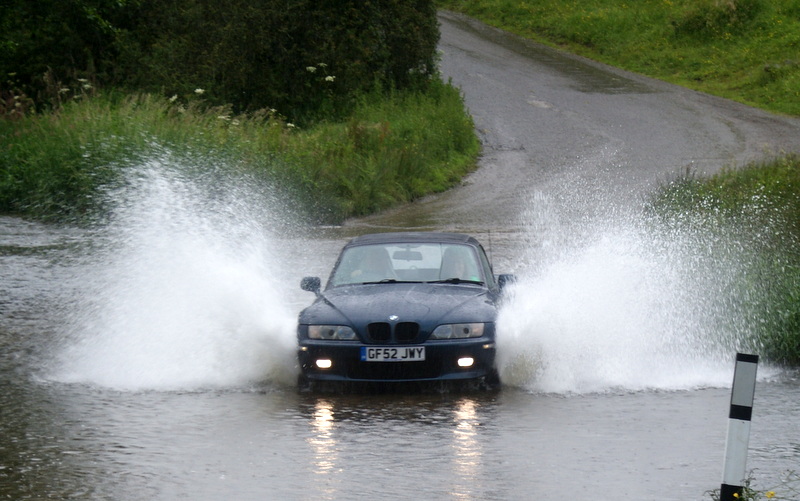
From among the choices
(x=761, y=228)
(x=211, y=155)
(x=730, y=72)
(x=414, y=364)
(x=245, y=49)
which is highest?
(x=730, y=72)

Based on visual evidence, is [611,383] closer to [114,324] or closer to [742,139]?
[114,324]

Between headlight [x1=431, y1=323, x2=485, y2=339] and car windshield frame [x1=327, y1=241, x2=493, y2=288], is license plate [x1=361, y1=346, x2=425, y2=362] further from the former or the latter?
car windshield frame [x1=327, y1=241, x2=493, y2=288]

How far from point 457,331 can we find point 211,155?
47.9 ft

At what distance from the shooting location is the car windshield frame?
1160 centimetres

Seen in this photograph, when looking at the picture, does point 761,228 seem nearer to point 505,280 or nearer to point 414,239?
point 505,280

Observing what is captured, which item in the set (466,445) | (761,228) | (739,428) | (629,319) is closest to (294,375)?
(466,445)

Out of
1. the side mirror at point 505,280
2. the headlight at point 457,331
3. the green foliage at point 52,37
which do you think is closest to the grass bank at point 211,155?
the green foliage at point 52,37

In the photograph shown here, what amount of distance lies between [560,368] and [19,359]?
5145 mm

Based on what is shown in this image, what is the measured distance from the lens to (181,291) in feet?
46.7

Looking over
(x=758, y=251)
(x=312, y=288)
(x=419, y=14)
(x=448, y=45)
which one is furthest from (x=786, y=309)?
(x=448, y=45)

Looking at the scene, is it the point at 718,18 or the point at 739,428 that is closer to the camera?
the point at 739,428

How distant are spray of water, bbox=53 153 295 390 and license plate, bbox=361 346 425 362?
4.11 feet

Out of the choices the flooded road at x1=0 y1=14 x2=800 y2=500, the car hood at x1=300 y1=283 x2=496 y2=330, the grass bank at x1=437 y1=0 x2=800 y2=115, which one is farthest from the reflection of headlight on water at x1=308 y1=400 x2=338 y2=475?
the grass bank at x1=437 y1=0 x2=800 y2=115

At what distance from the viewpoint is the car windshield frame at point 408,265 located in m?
11.6
